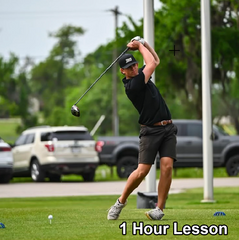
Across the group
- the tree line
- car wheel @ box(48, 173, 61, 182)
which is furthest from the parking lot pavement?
the tree line

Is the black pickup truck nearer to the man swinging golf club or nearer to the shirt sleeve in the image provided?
the man swinging golf club

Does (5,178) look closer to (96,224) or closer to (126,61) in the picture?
(126,61)

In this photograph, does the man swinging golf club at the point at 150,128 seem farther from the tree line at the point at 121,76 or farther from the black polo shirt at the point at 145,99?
the tree line at the point at 121,76

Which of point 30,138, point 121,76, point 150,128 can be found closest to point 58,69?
point 121,76

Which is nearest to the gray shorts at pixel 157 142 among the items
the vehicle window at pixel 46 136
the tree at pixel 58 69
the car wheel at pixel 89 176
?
the vehicle window at pixel 46 136

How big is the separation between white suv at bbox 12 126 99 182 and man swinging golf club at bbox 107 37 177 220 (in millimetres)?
Answer: 15693

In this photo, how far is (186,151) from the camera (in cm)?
2945

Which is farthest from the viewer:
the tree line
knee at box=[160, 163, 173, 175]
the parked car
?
the tree line

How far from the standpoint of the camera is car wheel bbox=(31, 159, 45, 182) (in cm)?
2677

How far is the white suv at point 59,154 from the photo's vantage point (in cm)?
2658

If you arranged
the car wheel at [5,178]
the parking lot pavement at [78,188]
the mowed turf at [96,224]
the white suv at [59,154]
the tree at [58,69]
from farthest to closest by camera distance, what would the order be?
the tree at [58,69], the white suv at [59,154], the car wheel at [5,178], the parking lot pavement at [78,188], the mowed turf at [96,224]

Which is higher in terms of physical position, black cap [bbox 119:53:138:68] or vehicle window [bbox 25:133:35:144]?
black cap [bbox 119:53:138:68]

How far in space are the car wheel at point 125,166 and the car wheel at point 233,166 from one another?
9.70ft

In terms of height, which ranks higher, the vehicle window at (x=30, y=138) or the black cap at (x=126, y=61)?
the black cap at (x=126, y=61)
